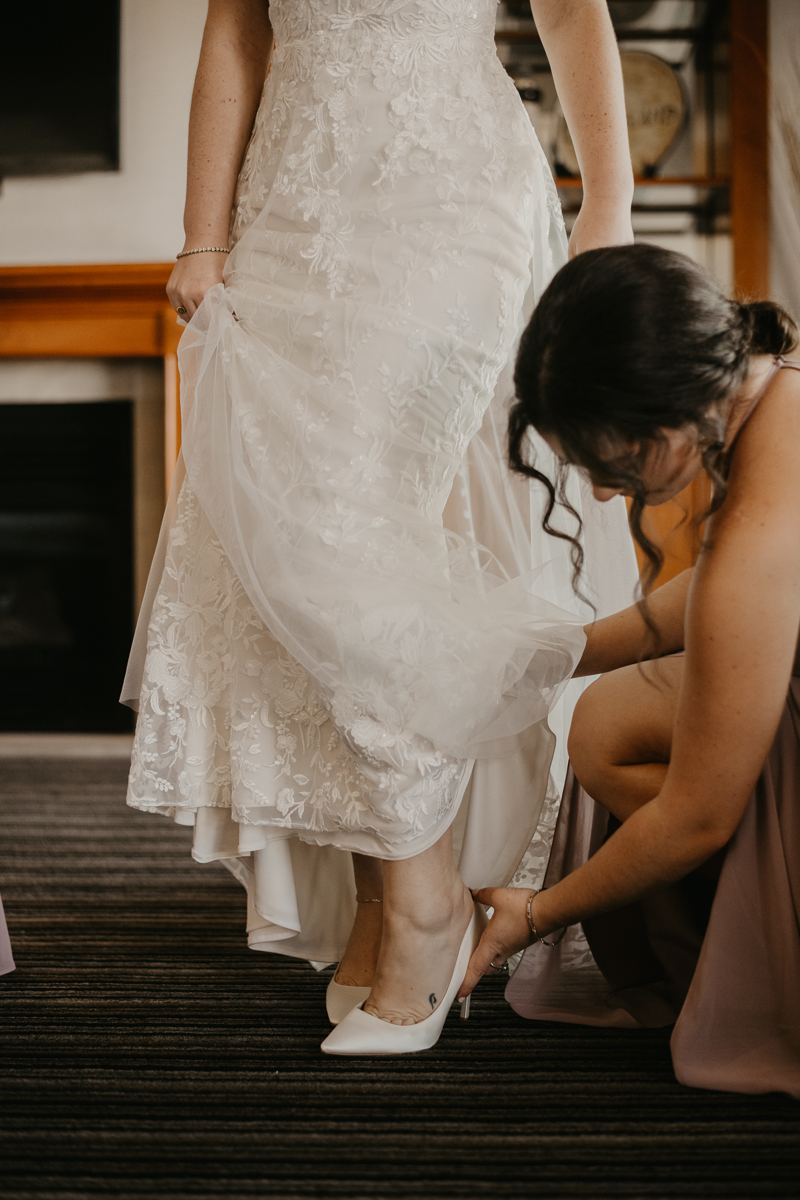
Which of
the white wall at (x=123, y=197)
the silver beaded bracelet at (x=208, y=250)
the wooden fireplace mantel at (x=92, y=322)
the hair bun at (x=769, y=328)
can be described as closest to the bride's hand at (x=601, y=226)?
the hair bun at (x=769, y=328)

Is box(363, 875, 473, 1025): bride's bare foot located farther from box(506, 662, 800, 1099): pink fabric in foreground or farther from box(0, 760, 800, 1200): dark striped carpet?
box(506, 662, 800, 1099): pink fabric in foreground

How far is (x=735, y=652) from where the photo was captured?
71 cm

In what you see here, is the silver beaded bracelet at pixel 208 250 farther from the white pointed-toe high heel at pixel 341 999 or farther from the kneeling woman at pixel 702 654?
the white pointed-toe high heel at pixel 341 999

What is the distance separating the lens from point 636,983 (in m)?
0.95

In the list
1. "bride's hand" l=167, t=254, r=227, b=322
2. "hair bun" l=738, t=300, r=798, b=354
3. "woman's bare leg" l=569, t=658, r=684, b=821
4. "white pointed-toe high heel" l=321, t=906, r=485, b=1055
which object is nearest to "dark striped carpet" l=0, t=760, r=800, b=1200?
"white pointed-toe high heel" l=321, t=906, r=485, b=1055

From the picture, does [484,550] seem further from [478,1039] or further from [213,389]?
[478,1039]

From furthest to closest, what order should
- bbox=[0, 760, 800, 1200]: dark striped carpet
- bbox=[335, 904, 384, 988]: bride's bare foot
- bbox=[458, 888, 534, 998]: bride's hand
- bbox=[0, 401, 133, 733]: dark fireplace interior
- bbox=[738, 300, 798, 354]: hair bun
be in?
bbox=[0, 401, 133, 733]: dark fireplace interior < bbox=[335, 904, 384, 988]: bride's bare foot < bbox=[458, 888, 534, 998]: bride's hand < bbox=[738, 300, 798, 354]: hair bun < bbox=[0, 760, 800, 1200]: dark striped carpet

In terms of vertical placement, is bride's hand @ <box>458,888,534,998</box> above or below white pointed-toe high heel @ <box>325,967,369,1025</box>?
above

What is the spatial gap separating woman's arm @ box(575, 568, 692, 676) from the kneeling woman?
0.17 feet

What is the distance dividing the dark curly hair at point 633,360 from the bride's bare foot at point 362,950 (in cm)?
50

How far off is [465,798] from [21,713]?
2.56 meters

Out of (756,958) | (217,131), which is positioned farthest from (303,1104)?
(217,131)

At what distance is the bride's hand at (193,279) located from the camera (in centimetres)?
102

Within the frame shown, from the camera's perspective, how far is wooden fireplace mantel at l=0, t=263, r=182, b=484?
123 inches
